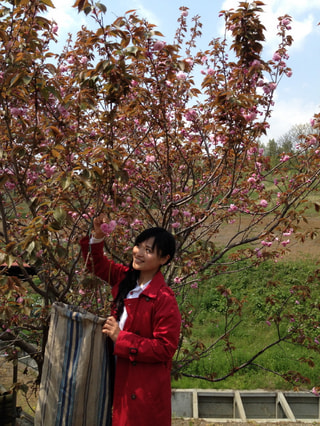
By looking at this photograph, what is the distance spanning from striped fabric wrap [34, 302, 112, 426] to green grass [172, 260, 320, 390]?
2.30 meters

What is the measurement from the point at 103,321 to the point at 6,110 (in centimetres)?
122

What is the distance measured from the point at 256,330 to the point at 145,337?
6099mm

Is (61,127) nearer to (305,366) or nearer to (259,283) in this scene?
(305,366)

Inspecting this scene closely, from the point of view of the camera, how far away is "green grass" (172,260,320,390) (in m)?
5.64

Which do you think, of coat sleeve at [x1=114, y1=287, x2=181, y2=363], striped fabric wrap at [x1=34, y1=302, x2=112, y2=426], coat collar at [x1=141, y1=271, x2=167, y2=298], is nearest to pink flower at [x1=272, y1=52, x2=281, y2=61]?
coat collar at [x1=141, y1=271, x2=167, y2=298]

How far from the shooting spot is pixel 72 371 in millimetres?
1640

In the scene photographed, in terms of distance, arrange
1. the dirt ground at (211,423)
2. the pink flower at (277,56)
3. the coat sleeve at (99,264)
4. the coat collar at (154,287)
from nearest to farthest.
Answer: the coat collar at (154,287) → the coat sleeve at (99,264) → the pink flower at (277,56) → the dirt ground at (211,423)

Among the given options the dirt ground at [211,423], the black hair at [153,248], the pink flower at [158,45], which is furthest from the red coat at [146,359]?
the dirt ground at [211,423]

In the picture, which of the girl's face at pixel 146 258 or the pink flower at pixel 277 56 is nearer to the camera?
the girl's face at pixel 146 258

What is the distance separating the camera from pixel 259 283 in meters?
9.03

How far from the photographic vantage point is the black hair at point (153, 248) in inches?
73.5

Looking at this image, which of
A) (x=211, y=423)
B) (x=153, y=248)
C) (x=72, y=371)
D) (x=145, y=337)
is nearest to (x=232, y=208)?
(x=153, y=248)

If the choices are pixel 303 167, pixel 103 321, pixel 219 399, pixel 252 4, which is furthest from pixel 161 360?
pixel 219 399

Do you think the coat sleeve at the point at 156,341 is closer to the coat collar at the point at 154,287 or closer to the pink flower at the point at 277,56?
the coat collar at the point at 154,287
